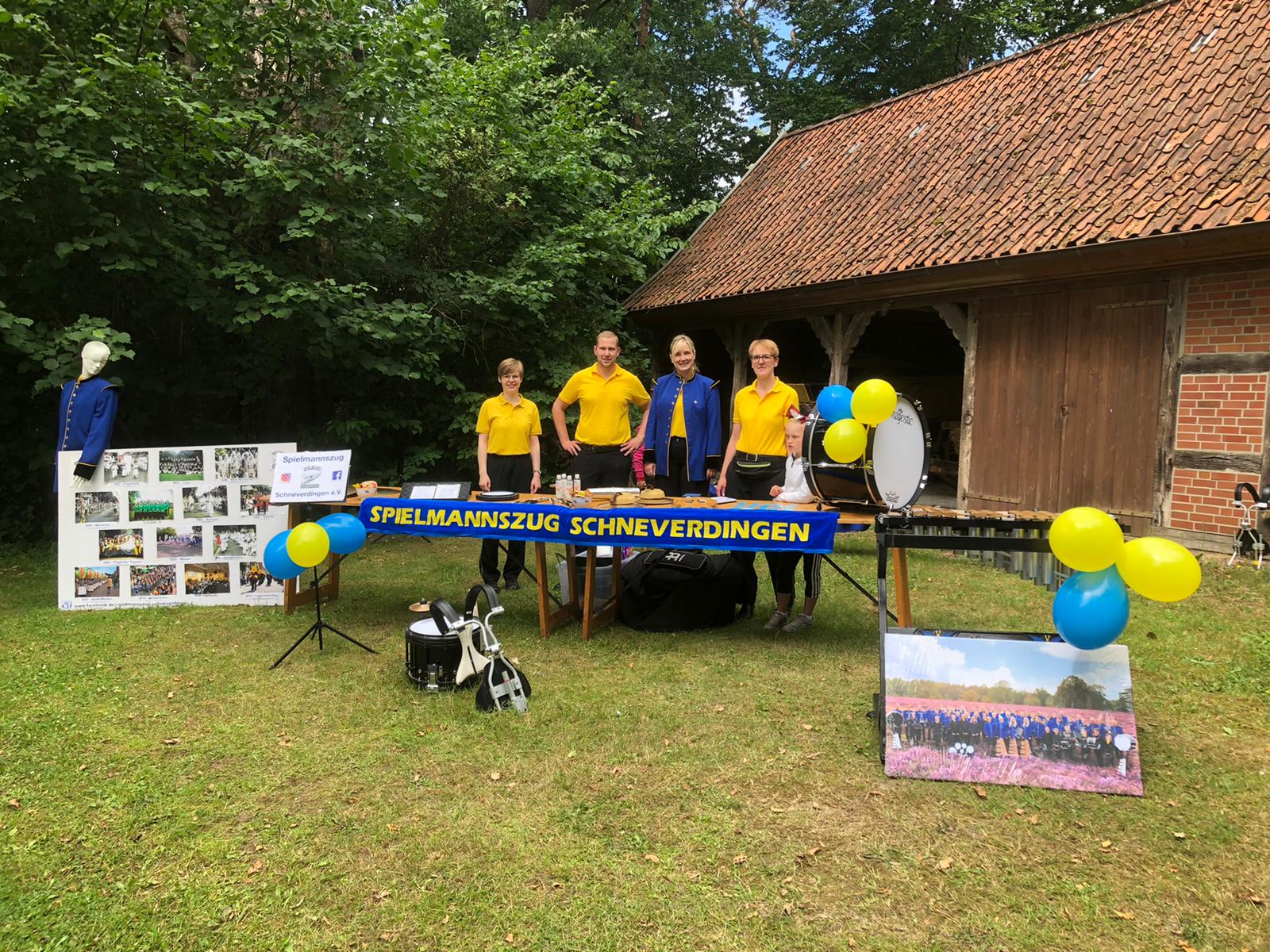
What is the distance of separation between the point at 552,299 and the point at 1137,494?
6.89 metres

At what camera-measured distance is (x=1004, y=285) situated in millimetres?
8664

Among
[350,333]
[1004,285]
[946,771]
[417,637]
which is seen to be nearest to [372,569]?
[350,333]

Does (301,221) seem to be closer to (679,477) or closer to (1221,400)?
(679,477)

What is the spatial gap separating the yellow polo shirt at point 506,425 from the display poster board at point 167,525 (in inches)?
56.3

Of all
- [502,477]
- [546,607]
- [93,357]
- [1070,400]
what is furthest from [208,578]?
[1070,400]

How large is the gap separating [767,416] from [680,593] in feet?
4.31

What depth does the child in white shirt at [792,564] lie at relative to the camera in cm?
495

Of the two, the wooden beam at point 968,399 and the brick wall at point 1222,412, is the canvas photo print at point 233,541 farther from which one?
the brick wall at point 1222,412

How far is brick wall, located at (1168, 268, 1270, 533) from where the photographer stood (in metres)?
7.00

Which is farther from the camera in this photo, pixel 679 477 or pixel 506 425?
pixel 679 477

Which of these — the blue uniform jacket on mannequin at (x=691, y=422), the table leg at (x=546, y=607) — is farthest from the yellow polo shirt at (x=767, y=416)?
the table leg at (x=546, y=607)

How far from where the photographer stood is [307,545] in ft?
14.9

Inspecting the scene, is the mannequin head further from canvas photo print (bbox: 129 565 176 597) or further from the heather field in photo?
the heather field in photo

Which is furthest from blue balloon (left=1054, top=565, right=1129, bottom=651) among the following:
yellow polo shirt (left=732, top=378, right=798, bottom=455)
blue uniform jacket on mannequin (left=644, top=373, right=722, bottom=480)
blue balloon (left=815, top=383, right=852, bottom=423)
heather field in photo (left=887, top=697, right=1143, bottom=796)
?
blue uniform jacket on mannequin (left=644, top=373, right=722, bottom=480)
